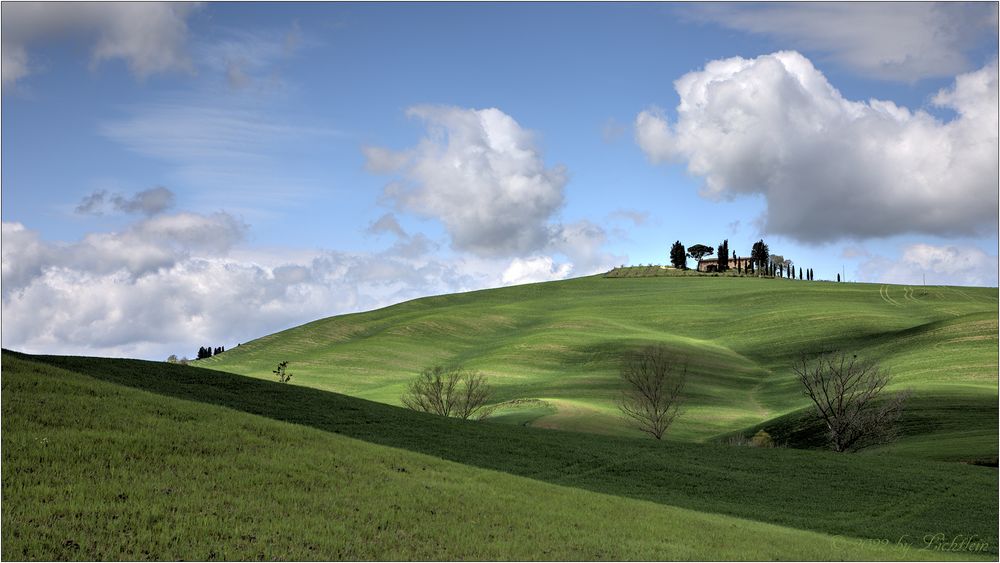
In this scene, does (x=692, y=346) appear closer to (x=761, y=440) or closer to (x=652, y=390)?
(x=652, y=390)

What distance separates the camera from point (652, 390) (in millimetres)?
82688

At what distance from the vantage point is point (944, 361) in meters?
89.2

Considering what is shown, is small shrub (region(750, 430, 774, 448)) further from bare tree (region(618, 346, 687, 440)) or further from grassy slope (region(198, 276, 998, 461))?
grassy slope (region(198, 276, 998, 461))

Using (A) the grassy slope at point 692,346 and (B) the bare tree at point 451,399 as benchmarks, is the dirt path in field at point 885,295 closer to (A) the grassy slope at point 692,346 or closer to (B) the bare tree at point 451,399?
(A) the grassy slope at point 692,346

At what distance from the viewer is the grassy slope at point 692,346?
75.4 meters

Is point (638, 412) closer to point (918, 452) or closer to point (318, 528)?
point (918, 452)

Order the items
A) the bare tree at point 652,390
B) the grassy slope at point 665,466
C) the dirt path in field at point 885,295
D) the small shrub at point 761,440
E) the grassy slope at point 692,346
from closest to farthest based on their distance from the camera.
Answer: the grassy slope at point 665,466 < the small shrub at point 761,440 < the bare tree at point 652,390 < the grassy slope at point 692,346 < the dirt path in field at point 885,295

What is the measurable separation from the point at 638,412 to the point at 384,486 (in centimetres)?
5809

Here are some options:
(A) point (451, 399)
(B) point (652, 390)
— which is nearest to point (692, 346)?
(B) point (652, 390)

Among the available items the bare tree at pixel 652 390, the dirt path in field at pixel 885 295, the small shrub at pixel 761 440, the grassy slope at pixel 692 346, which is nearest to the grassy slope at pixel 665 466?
the grassy slope at pixel 692 346

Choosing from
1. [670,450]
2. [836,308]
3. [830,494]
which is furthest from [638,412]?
[836,308]

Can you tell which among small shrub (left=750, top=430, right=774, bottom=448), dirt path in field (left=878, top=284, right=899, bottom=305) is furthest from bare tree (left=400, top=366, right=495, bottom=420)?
dirt path in field (left=878, top=284, right=899, bottom=305)

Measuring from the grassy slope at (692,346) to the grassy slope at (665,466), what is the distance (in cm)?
1279

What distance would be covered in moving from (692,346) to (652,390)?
112 feet
